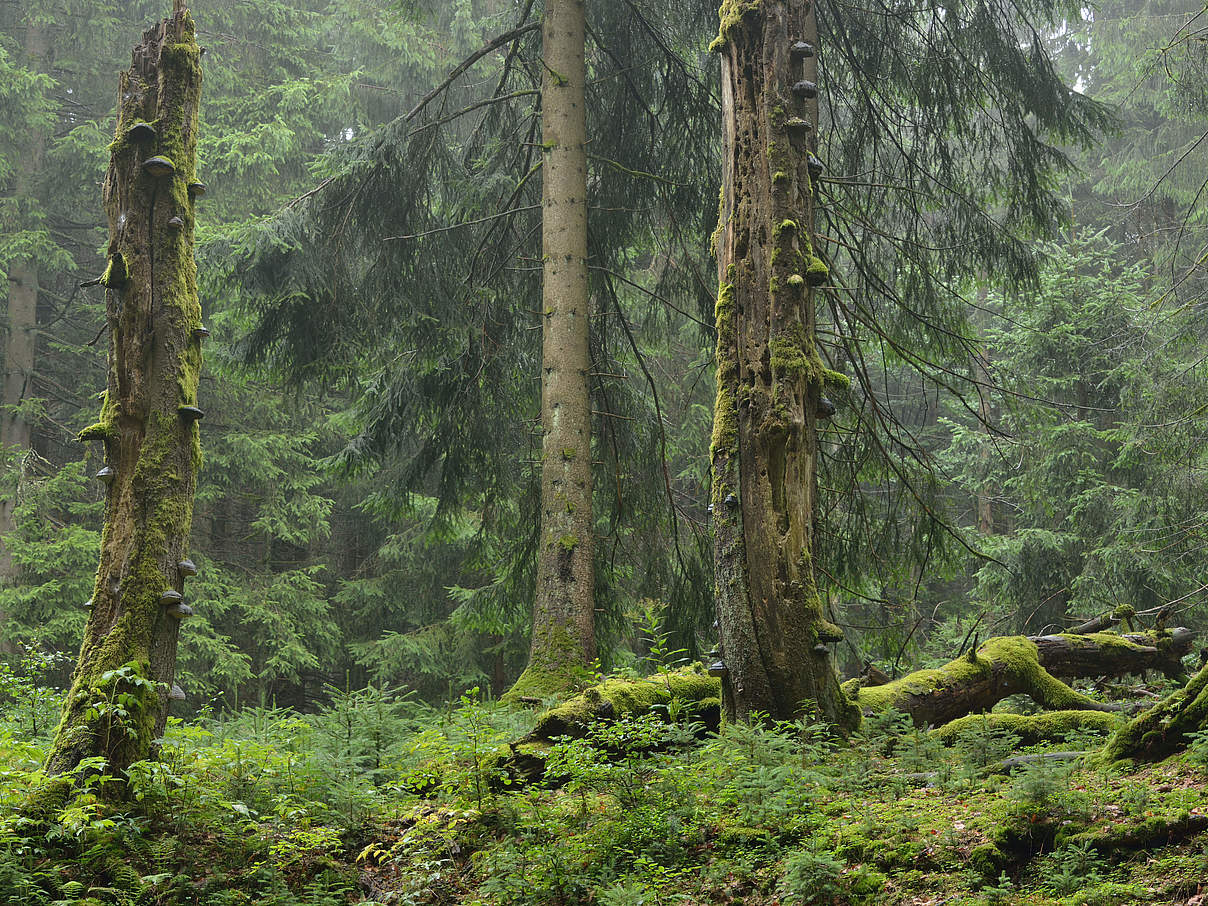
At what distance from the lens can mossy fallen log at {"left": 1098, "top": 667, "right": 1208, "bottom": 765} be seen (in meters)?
3.81

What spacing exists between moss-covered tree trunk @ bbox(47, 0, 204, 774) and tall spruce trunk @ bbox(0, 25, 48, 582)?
39.2 feet

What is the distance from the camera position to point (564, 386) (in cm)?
838

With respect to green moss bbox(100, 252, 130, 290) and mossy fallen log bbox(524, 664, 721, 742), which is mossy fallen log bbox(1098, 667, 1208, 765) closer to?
mossy fallen log bbox(524, 664, 721, 742)

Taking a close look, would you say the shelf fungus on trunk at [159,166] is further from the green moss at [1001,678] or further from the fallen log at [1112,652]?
the fallen log at [1112,652]

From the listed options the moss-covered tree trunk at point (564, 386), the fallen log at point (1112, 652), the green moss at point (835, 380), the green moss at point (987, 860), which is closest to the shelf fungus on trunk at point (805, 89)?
the green moss at point (835, 380)

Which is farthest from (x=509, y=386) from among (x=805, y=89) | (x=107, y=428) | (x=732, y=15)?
(x=107, y=428)

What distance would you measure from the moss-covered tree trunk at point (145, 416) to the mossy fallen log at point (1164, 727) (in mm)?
4558

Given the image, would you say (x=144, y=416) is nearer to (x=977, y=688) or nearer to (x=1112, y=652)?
(x=977, y=688)

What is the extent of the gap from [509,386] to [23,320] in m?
10.6

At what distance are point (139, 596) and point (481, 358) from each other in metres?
4.89

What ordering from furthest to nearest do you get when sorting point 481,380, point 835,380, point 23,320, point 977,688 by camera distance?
point 23,320
point 481,380
point 977,688
point 835,380

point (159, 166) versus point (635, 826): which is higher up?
point (159, 166)

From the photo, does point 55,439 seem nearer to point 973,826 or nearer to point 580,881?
point 580,881

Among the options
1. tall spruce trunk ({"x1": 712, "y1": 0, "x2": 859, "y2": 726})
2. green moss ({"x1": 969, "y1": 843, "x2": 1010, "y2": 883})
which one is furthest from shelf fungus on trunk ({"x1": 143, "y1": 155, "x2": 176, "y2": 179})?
green moss ({"x1": 969, "y1": 843, "x2": 1010, "y2": 883})
